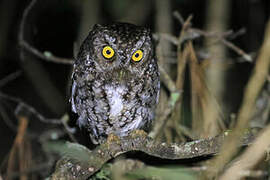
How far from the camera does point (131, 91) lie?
304 cm

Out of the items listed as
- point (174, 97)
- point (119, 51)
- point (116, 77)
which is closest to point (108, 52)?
point (119, 51)

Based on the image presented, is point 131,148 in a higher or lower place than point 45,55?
lower

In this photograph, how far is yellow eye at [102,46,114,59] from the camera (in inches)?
114

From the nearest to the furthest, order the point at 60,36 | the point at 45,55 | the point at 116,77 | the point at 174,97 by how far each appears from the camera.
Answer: the point at 116,77 < the point at 174,97 < the point at 45,55 < the point at 60,36

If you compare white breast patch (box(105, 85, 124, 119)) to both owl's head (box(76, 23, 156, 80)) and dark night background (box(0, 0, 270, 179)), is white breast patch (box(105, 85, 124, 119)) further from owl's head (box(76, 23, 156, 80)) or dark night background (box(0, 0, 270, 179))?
dark night background (box(0, 0, 270, 179))

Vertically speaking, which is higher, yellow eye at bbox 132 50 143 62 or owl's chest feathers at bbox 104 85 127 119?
yellow eye at bbox 132 50 143 62

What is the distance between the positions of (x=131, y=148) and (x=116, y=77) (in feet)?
2.58

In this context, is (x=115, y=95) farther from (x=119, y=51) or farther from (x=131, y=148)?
(x=131, y=148)

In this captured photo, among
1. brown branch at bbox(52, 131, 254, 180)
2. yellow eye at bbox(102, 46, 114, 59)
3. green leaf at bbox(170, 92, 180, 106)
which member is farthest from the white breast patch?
brown branch at bbox(52, 131, 254, 180)

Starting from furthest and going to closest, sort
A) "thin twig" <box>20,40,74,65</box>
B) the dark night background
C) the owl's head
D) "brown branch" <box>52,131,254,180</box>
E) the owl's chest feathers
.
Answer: the dark night background
"thin twig" <box>20,40,74,65</box>
the owl's chest feathers
the owl's head
"brown branch" <box>52,131,254,180</box>

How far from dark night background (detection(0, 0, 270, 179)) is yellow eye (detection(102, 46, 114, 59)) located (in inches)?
61.5

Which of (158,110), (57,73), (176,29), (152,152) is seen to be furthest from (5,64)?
(152,152)

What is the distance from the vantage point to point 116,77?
2.96 metres

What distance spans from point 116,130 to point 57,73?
2860 millimetres
